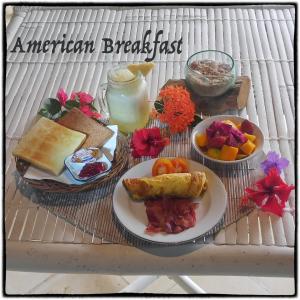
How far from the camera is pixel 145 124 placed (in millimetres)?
807

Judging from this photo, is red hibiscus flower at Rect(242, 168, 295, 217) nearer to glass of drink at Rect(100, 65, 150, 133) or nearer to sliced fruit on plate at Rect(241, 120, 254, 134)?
sliced fruit on plate at Rect(241, 120, 254, 134)

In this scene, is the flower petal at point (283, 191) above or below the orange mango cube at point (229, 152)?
below

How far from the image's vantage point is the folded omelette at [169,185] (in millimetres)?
629

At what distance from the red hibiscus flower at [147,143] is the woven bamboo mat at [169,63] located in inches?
6.0

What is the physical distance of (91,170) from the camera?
0.65m

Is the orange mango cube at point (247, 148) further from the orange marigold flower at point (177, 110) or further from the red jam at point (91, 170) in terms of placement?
the red jam at point (91, 170)

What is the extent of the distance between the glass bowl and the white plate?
0.19 m

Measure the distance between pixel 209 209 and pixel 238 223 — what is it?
0.15 ft

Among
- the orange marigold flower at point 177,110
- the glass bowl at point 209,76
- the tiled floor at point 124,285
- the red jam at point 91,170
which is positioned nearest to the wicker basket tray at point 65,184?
the red jam at point 91,170

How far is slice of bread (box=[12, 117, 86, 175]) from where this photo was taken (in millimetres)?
669

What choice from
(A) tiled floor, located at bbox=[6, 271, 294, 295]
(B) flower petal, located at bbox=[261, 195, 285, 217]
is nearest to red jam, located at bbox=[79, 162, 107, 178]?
(B) flower petal, located at bbox=[261, 195, 285, 217]

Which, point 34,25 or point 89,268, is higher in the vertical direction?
point 34,25

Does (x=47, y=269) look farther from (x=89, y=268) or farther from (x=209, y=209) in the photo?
(x=209, y=209)

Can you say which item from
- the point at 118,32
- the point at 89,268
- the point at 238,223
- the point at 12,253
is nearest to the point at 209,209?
the point at 238,223
